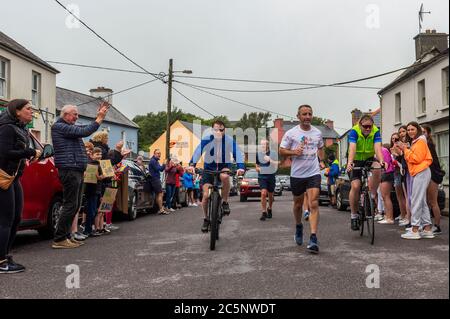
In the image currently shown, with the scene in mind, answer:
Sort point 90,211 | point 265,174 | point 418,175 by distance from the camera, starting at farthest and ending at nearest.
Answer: point 265,174
point 90,211
point 418,175

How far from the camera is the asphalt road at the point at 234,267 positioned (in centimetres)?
413

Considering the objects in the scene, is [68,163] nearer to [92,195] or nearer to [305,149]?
[92,195]

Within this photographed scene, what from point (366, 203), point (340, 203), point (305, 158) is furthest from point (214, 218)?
point (340, 203)

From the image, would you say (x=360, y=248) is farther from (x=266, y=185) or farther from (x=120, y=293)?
(x=266, y=185)

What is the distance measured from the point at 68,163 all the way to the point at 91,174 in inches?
49.8

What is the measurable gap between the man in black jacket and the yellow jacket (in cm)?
458

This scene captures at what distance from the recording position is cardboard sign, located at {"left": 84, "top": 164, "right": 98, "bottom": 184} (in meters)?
8.26

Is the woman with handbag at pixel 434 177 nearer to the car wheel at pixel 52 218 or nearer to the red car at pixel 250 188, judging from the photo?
the car wheel at pixel 52 218

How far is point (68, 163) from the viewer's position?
7070 millimetres

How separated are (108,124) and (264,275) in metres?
40.1

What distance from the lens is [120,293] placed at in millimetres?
4141

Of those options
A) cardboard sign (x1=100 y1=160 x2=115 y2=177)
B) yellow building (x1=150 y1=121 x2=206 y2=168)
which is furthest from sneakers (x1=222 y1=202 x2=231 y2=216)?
yellow building (x1=150 y1=121 x2=206 y2=168)

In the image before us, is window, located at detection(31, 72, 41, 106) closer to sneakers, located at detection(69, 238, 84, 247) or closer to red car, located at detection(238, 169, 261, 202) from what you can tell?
red car, located at detection(238, 169, 261, 202)
